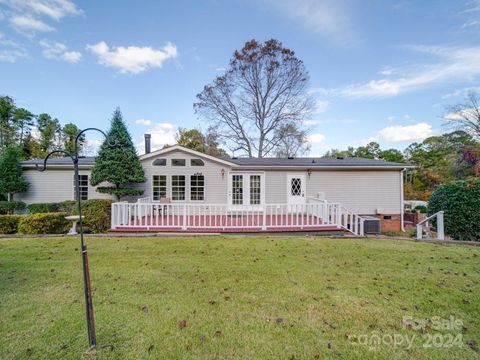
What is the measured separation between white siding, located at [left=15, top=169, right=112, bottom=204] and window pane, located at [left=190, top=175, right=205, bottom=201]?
5.90 meters

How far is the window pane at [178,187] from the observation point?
443 inches

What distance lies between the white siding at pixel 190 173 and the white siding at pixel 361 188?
488cm

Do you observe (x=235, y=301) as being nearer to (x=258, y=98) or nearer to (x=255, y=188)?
(x=255, y=188)

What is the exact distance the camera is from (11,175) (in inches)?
428

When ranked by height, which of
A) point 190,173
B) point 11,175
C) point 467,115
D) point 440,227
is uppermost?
point 467,115

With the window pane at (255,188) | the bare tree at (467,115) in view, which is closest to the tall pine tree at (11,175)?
the window pane at (255,188)

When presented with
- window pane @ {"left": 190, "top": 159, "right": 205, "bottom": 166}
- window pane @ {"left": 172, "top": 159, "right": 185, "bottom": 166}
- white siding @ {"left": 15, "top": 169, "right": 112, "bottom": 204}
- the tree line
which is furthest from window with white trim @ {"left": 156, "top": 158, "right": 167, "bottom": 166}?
the tree line

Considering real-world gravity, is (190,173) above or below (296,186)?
above

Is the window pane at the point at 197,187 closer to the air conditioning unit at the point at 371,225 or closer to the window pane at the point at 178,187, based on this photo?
the window pane at the point at 178,187

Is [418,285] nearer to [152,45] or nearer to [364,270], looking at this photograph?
[364,270]

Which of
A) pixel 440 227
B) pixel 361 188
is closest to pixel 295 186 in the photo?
pixel 361 188

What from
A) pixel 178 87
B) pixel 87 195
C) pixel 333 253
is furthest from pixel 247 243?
pixel 178 87

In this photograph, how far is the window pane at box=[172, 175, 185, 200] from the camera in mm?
11258

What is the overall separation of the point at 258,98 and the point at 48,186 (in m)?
18.5
